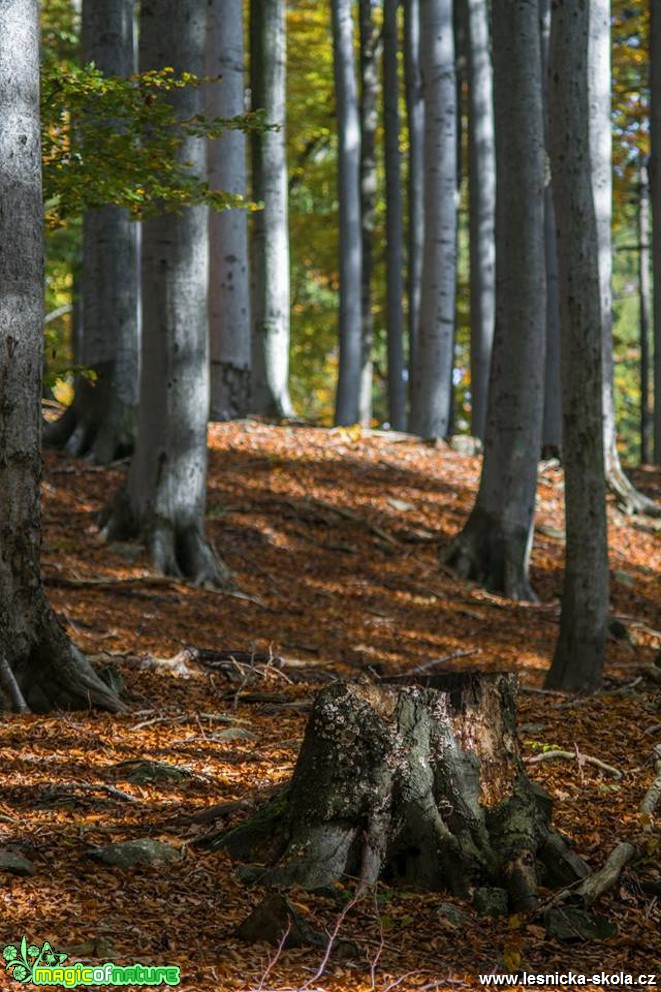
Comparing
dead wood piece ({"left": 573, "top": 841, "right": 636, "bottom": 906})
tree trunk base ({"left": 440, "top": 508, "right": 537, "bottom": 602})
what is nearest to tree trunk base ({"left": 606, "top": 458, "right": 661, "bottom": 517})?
tree trunk base ({"left": 440, "top": 508, "right": 537, "bottom": 602})

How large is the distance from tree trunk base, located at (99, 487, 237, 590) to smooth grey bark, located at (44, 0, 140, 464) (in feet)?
6.71

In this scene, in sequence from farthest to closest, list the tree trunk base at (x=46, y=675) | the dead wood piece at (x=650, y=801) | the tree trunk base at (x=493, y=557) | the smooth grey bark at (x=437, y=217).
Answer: the smooth grey bark at (x=437, y=217) → the tree trunk base at (x=493, y=557) → the tree trunk base at (x=46, y=675) → the dead wood piece at (x=650, y=801)

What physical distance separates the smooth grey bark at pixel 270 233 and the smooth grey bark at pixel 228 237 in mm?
1709

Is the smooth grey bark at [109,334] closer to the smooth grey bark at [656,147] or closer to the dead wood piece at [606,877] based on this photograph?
the smooth grey bark at [656,147]

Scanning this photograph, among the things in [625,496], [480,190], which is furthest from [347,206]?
[625,496]

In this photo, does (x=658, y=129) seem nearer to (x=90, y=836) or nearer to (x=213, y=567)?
(x=213, y=567)

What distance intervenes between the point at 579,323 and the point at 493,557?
14.7 feet

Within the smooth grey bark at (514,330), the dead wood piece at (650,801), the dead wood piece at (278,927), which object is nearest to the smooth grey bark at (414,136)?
the smooth grey bark at (514,330)

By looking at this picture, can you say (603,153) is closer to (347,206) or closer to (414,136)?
(347,206)

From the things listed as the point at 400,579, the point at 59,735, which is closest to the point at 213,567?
the point at 400,579

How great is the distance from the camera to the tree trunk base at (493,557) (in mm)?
11320

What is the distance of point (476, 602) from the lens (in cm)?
1088

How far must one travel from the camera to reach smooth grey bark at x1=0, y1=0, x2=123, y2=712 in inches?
203

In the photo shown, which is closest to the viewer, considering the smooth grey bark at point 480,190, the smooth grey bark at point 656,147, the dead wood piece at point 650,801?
the dead wood piece at point 650,801
